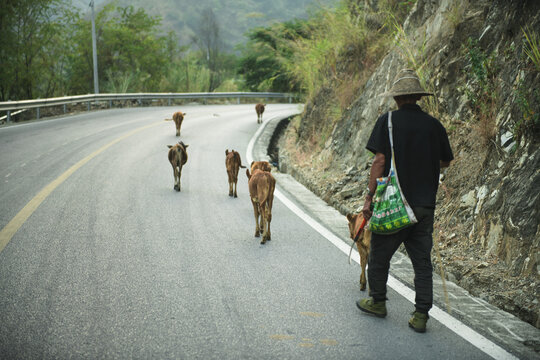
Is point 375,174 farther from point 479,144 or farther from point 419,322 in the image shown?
point 479,144

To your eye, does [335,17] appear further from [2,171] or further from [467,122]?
[2,171]

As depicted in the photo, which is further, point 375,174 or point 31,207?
point 31,207

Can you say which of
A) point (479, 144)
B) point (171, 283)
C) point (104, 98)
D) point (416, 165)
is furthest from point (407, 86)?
point (104, 98)

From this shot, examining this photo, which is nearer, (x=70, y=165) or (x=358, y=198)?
(x=358, y=198)

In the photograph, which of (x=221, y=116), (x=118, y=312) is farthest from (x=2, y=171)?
(x=221, y=116)

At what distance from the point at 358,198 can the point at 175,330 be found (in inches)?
206

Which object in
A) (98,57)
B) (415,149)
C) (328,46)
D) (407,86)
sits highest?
(98,57)

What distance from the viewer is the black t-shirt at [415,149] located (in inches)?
172

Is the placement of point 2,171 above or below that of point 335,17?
below

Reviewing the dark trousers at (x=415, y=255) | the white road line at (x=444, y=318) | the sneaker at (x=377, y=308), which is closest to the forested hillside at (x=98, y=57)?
the white road line at (x=444, y=318)

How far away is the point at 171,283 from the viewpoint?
5.25 metres

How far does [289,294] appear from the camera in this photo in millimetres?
5055

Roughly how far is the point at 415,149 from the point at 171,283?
275cm

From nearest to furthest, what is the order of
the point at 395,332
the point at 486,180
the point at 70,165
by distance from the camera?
1. the point at 395,332
2. the point at 486,180
3. the point at 70,165
